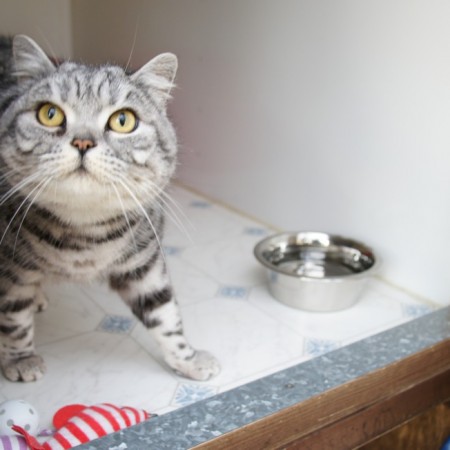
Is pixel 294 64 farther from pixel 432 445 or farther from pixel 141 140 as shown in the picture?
pixel 432 445

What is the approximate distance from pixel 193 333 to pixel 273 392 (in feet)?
1.77

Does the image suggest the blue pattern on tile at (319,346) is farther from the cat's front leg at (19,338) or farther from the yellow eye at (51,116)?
the yellow eye at (51,116)

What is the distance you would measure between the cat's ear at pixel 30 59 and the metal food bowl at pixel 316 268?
0.91 meters

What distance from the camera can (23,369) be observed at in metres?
1.49

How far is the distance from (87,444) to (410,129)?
1303 millimetres

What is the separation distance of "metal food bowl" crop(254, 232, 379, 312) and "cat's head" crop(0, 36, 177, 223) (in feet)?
2.34

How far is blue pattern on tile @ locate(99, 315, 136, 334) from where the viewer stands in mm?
1755

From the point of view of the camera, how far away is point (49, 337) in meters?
1.71

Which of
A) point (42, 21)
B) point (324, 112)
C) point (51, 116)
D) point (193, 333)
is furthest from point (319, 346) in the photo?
point (42, 21)

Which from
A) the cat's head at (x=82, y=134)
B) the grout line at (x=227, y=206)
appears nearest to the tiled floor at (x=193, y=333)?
the grout line at (x=227, y=206)

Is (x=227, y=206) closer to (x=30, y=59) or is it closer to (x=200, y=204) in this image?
(x=200, y=204)

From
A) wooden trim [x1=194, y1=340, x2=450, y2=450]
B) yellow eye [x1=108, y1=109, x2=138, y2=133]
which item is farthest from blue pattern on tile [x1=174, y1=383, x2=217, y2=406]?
yellow eye [x1=108, y1=109, x2=138, y2=133]

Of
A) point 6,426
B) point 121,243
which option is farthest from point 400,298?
point 6,426

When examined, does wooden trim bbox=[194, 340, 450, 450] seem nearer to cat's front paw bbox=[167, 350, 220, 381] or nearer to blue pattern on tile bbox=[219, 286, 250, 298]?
cat's front paw bbox=[167, 350, 220, 381]
